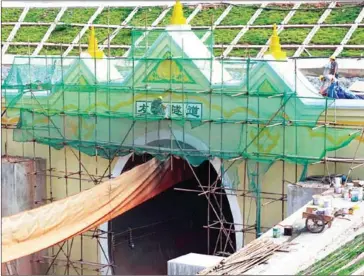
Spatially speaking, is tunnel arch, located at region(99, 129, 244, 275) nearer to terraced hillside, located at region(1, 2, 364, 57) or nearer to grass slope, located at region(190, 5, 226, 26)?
terraced hillside, located at region(1, 2, 364, 57)

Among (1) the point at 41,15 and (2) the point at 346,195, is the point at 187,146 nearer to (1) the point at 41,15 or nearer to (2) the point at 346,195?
(2) the point at 346,195

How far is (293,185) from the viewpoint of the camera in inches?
518

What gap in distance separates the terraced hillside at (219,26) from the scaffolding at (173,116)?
208cm

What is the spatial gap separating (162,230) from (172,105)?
3.97 m

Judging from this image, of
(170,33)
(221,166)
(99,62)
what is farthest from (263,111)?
(99,62)

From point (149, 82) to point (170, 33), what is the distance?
987mm

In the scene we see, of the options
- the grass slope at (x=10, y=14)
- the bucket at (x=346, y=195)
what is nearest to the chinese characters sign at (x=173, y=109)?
the bucket at (x=346, y=195)

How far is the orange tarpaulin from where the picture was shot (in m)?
13.2

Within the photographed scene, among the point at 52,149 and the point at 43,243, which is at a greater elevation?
the point at 52,149

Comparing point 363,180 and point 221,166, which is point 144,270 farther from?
point 363,180

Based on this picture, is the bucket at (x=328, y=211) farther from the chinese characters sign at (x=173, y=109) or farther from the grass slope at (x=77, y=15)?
the grass slope at (x=77, y=15)

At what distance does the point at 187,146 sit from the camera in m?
15.1

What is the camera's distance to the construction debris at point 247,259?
30.3 feet

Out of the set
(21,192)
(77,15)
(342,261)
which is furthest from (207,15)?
(342,261)
